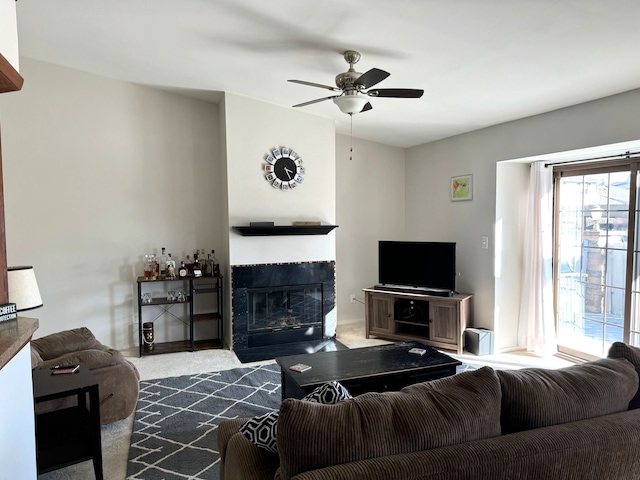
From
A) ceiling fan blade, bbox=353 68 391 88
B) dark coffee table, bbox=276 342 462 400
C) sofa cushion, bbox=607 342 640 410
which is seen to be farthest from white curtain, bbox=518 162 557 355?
sofa cushion, bbox=607 342 640 410

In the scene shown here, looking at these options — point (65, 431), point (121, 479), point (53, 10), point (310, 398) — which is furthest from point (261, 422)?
point (53, 10)

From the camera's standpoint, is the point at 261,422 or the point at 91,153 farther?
the point at 91,153

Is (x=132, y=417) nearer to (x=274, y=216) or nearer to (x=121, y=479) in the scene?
(x=121, y=479)

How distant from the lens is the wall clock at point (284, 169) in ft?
16.2

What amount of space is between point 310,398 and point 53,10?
3449 mm

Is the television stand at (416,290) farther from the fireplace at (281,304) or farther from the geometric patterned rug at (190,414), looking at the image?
the geometric patterned rug at (190,414)

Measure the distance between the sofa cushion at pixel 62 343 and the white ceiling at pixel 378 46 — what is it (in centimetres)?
246

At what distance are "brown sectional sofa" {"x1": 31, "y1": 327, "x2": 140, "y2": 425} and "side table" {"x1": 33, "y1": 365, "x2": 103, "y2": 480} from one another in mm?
210

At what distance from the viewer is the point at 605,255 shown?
4102 mm

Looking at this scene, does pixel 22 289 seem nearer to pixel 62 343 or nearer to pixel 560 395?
pixel 62 343

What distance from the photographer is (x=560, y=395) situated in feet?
4.73

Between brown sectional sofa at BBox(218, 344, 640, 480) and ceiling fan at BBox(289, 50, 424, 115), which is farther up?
ceiling fan at BBox(289, 50, 424, 115)

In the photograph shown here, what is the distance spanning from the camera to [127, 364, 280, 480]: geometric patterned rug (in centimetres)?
260

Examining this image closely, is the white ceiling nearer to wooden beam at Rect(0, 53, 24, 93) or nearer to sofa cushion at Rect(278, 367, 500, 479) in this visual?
wooden beam at Rect(0, 53, 24, 93)
